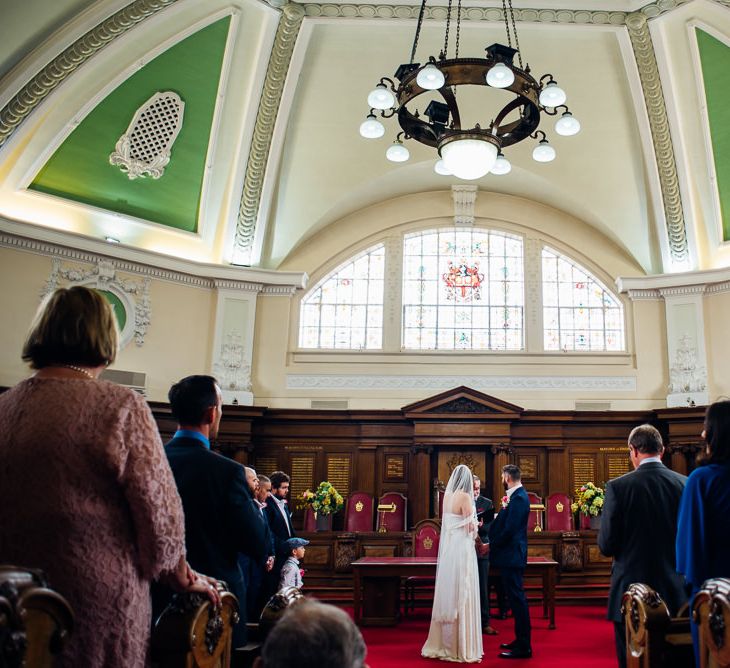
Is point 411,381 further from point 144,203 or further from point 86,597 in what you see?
point 86,597

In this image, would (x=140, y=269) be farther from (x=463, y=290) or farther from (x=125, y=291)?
(x=463, y=290)

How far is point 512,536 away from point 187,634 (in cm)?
515

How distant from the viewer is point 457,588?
6.23 meters

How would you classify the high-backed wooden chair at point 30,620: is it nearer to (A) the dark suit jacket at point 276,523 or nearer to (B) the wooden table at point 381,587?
(A) the dark suit jacket at point 276,523

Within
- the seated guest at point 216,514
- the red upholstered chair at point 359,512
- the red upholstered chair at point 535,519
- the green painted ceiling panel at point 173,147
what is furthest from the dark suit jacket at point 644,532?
the green painted ceiling panel at point 173,147

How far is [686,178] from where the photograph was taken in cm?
1218

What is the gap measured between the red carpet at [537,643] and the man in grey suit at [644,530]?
2.52 meters

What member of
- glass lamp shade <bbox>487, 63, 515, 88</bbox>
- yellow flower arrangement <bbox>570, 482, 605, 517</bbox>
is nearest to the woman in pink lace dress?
glass lamp shade <bbox>487, 63, 515, 88</bbox>

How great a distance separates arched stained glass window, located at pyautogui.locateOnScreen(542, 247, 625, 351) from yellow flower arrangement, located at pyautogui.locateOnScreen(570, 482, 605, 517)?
2924 mm

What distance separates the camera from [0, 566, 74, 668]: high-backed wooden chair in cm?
149

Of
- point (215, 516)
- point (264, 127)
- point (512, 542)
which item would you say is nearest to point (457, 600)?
point (512, 542)

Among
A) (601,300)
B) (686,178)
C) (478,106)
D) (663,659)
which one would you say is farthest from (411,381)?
(663,659)

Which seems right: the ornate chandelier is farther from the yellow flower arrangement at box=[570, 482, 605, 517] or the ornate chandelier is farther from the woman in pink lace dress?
the yellow flower arrangement at box=[570, 482, 605, 517]

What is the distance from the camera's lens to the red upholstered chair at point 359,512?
11359mm
